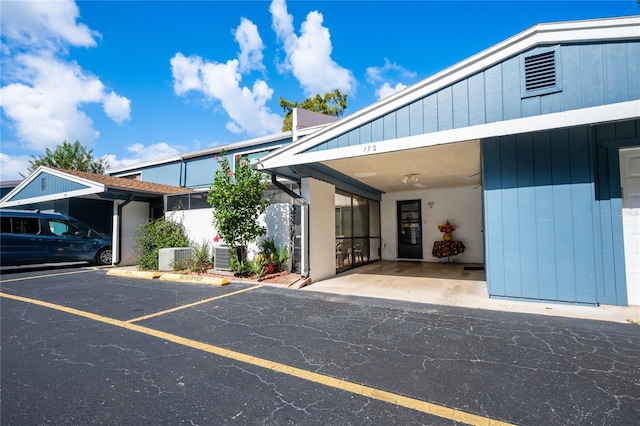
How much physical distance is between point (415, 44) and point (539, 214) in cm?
857

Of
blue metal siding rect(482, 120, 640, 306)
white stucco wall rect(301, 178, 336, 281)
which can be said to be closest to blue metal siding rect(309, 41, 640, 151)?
blue metal siding rect(482, 120, 640, 306)

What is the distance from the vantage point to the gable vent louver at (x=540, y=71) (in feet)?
14.9

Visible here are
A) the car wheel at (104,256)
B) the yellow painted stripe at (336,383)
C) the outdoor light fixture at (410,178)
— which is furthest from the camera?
the car wheel at (104,256)

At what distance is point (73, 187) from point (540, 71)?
13258 mm

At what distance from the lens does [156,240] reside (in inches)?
378

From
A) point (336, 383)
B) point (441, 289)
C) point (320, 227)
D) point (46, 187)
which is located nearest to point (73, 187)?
point (46, 187)

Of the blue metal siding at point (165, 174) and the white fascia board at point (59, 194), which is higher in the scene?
the blue metal siding at point (165, 174)

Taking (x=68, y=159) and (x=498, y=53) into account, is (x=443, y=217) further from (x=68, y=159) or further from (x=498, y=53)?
(x=68, y=159)

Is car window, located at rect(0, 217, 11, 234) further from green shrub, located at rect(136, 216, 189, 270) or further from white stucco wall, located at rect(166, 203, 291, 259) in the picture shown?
white stucco wall, located at rect(166, 203, 291, 259)

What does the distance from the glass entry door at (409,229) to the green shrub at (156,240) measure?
7.74 m

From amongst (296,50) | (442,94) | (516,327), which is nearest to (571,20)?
(442,94)

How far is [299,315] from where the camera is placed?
4.54 meters

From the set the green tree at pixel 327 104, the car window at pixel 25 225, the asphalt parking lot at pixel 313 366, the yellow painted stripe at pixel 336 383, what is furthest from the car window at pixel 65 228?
the green tree at pixel 327 104

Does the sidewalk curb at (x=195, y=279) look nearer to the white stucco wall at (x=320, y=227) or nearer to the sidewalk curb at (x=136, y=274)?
the sidewalk curb at (x=136, y=274)
